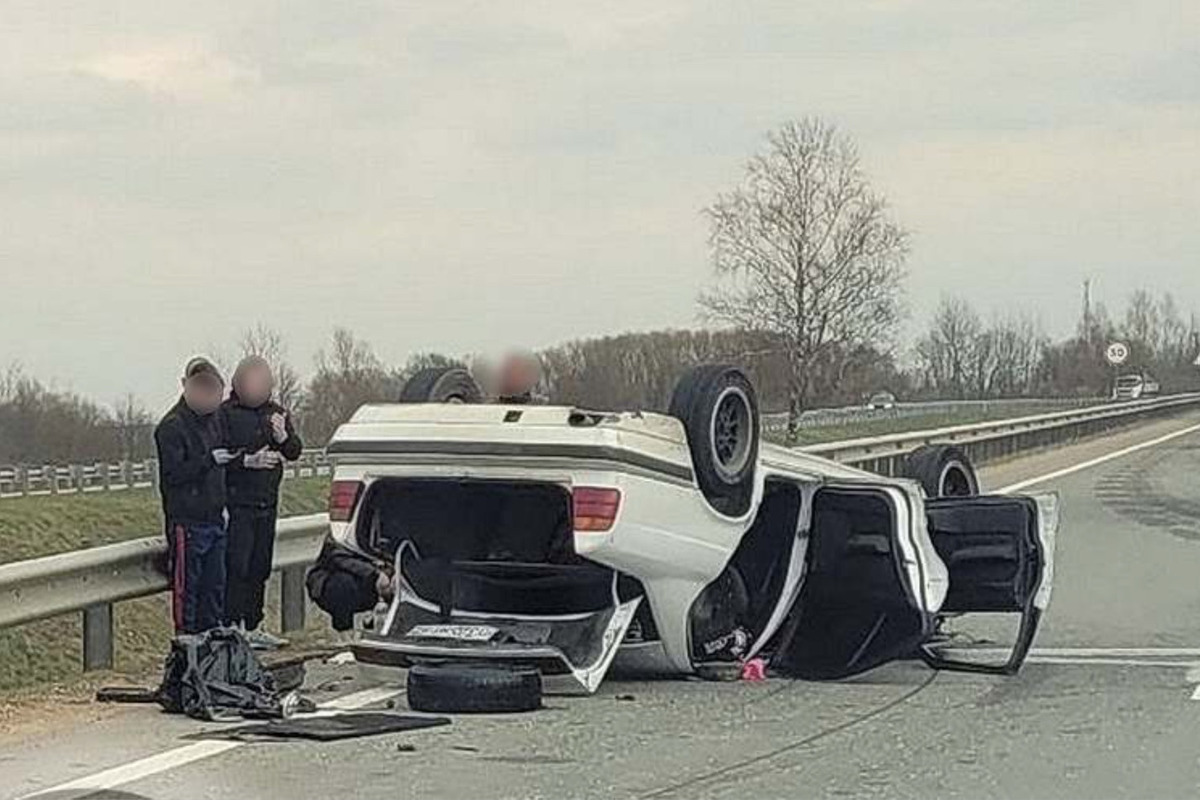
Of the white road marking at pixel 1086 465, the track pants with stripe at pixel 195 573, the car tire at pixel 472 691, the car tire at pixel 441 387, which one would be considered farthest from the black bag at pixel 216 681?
the white road marking at pixel 1086 465

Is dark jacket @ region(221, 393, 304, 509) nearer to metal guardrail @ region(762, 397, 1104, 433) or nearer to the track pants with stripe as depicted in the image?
the track pants with stripe

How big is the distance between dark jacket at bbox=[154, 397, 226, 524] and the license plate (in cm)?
162

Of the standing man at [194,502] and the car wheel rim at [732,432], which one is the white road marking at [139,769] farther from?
the car wheel rim at [732,432]

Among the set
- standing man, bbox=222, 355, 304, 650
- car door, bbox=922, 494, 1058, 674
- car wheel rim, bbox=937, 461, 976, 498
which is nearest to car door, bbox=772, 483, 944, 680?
car door, bbox=922, 494, 1058, 674

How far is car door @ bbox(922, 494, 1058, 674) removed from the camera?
35.8ft

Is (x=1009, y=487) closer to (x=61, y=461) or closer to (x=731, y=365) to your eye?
(x=731, y=365)

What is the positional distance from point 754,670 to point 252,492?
3.01m

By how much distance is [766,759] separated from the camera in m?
8.22

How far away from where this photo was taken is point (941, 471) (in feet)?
41.9

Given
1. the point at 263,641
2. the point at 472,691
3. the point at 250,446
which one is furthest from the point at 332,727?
the point at 250,446

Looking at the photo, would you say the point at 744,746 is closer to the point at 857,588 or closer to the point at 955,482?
the point at 857,588

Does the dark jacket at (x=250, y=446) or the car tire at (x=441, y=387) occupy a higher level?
the car tire at (x=441, y=387)

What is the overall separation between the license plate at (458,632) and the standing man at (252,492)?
1.69 meters

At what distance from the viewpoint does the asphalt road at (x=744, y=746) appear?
7.63m
